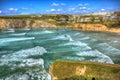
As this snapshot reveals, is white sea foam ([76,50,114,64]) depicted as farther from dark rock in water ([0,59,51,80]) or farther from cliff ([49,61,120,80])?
cliff ([49,61,120,80])

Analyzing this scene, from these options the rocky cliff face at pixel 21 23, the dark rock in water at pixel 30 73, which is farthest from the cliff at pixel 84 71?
the rocky cliff face at pixel 21 23

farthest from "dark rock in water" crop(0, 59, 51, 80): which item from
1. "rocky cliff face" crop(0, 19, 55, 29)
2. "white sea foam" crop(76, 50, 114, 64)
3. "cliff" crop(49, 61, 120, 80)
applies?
"rocky cliff face" crop(0, 19, 55, 29)

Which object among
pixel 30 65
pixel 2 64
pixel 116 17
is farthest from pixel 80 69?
pixel 116 17

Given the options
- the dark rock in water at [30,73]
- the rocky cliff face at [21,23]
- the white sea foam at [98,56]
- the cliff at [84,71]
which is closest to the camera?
the cliff at [84,71]

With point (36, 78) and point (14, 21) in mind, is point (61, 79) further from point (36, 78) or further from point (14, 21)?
point (14, 21)

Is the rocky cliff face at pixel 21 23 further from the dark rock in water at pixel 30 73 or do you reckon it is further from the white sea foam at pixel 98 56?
the dark rock in water at pixel 30 73

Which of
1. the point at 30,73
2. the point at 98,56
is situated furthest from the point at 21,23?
the point at 30,73

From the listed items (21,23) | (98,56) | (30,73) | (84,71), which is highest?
(84,71)

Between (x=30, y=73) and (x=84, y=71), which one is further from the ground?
(x=84, y=71)

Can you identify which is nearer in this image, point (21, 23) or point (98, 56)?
point (98, 56)

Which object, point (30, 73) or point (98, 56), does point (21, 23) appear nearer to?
point (98, 56)
